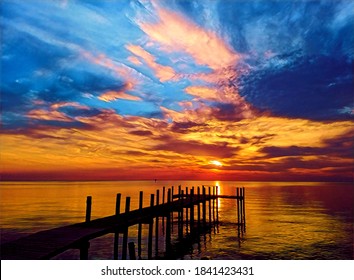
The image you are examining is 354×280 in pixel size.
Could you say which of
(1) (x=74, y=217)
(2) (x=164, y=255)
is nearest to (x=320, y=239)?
(2) (x=164, y=255)

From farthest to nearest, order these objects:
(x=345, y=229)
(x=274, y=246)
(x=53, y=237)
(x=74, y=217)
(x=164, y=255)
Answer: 1. (x=74, y=217)
2. (x=345, y=229)
3. (x=274, y=246)
4. (x=164, y=255)
5. (x=53, y=237)

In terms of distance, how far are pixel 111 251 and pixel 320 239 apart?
1871 cm

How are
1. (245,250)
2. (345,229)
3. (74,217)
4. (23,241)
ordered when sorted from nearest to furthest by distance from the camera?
1. (23,241)
2. (245,250)
3. (345,229)
4. (74,217)

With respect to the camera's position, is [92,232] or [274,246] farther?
[274,246]

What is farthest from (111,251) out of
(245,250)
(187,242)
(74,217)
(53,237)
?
(74,217)

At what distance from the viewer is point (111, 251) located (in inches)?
949

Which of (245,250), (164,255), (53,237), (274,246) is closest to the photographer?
(53,237)
